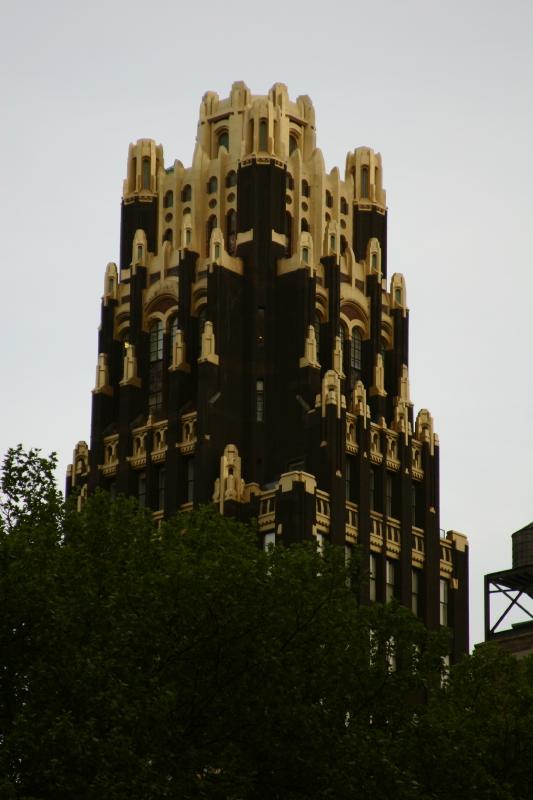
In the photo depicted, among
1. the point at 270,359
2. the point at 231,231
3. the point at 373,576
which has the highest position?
the point at 231,231

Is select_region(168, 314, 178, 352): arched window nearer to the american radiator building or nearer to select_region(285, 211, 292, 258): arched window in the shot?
the american radiator building

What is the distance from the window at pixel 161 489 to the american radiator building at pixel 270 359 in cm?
23

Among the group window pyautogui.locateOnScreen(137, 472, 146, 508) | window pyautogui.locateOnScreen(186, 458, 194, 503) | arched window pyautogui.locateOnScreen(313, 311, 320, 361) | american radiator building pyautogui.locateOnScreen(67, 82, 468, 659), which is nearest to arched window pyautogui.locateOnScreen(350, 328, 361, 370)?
A: american radiator building pyautogui.locateOnScreen(67, 82, 468, 659)

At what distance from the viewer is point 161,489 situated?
129250mm

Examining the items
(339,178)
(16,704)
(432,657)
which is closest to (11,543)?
(16,704)

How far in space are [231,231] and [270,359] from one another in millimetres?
10074

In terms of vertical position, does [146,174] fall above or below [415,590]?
above

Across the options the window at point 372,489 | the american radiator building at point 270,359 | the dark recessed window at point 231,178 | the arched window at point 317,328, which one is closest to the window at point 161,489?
the american radiator building at point 270,359

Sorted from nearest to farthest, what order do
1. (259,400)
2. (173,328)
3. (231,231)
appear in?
(259,400) < (173,328) < (231,231)

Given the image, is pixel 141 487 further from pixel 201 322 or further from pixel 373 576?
pixel 373 576

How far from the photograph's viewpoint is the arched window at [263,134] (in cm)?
13600

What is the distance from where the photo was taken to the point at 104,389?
13550cm

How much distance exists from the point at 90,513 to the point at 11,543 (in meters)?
7.15

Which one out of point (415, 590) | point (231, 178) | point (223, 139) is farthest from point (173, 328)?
point (415, 590)
